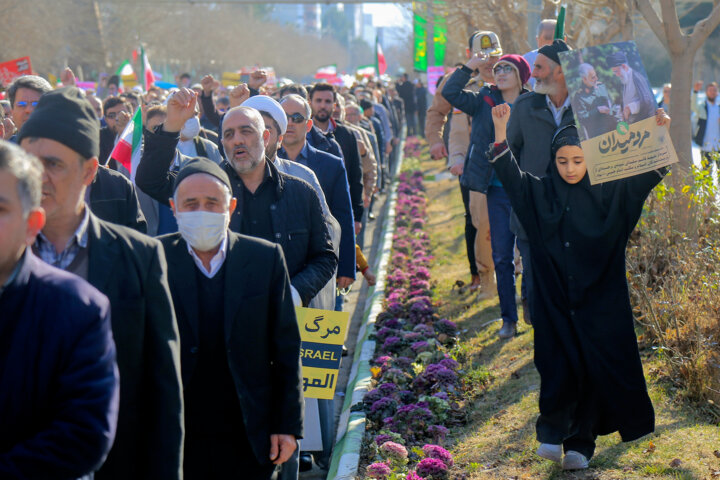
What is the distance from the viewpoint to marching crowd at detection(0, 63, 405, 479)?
259 centimetres

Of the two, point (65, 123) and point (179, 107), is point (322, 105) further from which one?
point (65, 123)

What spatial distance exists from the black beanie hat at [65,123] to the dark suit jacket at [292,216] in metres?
2.06

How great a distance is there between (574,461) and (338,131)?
5254mm

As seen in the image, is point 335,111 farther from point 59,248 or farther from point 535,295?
point 59,248

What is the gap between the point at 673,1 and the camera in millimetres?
8516

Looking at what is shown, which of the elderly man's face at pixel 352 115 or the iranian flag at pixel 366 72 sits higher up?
the elderly man's face at pixel 352 115

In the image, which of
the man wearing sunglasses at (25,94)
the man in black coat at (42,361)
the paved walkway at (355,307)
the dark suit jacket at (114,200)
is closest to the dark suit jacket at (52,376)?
the man in black coat at (42,361)

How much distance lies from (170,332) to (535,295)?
112 inches

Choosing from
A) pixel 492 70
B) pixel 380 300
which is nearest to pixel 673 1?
pixel 492 70

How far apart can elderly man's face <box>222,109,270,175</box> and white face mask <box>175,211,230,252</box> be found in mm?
1291

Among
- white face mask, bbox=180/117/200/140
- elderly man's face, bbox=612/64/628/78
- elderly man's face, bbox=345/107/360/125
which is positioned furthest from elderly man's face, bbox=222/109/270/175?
elderly man's face, bbox=345/107/360/125

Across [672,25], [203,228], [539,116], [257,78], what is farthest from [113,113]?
[203,228]

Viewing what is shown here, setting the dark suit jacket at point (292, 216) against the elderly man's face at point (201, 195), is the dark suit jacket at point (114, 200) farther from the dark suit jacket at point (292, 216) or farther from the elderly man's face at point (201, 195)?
the elderly man's face at point (201, 195)

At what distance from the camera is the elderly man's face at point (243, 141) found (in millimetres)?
5297
